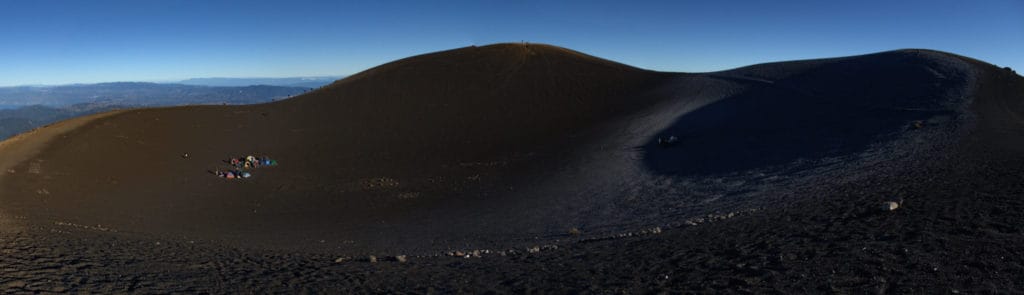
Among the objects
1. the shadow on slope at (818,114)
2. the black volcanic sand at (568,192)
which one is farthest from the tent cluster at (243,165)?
the shadow on slope at (818,114)

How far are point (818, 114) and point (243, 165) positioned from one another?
28.6 meters

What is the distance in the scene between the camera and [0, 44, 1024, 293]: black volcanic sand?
8.28 m

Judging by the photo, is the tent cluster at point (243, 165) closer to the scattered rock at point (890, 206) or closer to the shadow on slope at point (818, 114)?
the shadow on slope at point (818, 114)

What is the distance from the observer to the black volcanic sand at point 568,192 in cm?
828

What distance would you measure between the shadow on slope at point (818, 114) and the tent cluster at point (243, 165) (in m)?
18.8

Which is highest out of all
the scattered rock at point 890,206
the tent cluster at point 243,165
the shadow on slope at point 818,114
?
the shadow on slope at point 818,114

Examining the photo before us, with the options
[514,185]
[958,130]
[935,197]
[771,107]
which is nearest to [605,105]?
[771,107]

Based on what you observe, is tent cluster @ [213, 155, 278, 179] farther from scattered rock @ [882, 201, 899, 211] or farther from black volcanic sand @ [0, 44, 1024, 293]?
scattered rock @ [882, 201, 899, 211]

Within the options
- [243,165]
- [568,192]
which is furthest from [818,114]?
[243,165]

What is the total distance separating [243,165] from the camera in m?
25.2

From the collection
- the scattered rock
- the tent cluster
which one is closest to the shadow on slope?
the scattered rock

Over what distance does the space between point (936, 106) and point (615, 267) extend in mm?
20628

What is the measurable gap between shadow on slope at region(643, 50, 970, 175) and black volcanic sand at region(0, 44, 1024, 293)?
19 centimetres

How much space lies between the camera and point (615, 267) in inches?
346
